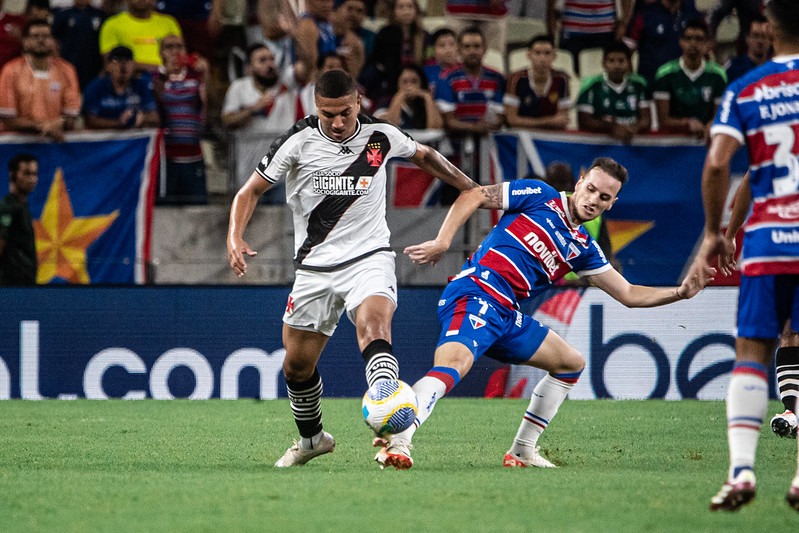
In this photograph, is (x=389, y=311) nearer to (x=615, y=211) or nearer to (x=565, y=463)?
(x=565, y=463)

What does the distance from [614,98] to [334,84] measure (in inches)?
289

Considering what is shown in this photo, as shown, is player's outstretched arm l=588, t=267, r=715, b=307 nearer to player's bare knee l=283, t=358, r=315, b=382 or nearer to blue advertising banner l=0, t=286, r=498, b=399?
player's bare knee l=283, t=358, r=315, b=382

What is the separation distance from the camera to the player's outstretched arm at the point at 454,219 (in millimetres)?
6652

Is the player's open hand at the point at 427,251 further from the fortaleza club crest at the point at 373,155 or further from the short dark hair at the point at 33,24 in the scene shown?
the short dark hair at the point at 33,24

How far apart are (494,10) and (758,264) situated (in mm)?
10645

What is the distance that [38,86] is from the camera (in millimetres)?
13320

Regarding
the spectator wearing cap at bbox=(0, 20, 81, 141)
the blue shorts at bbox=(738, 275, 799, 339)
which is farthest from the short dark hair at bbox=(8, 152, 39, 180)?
the blue shorts at bbox=(738, 275, 799, 339)

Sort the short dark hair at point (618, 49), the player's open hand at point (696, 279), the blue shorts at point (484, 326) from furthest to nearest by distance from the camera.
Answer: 1. the short dark hair at point (618, 49)
2. the blue shorts at point (484, 326)
3. the player's open hand at point (696, 279)

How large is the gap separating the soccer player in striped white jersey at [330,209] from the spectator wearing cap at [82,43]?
7.82 m

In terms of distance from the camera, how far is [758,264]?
17.3 feet

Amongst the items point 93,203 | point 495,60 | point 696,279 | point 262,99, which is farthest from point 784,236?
point 495,60

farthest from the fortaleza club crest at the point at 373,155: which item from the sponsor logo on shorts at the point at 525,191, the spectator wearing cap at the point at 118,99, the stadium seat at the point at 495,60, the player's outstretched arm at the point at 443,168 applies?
the stadium seat at the point at 495,60

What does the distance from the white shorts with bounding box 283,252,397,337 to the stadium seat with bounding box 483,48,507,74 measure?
8441mm

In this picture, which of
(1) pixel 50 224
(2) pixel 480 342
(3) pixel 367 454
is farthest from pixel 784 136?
(1) pixel 50 224
